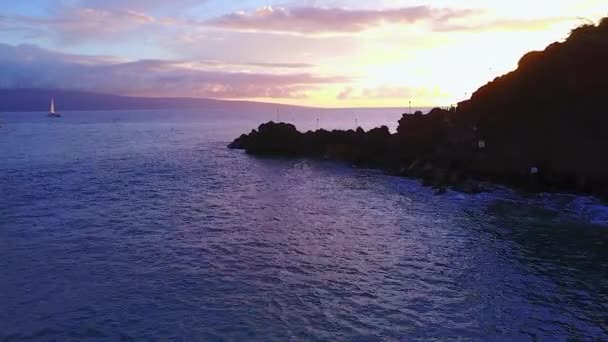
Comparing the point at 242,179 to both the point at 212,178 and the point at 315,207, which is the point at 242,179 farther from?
the point at 315,207

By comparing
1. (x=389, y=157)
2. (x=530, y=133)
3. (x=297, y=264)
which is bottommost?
(x=297, y=264)

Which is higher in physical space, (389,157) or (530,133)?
(530,133)

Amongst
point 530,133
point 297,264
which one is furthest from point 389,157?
point 297,264

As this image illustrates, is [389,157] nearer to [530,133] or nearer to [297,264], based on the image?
[530,133]

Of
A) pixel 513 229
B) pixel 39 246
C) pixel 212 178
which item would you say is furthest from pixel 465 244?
pixel 212 178

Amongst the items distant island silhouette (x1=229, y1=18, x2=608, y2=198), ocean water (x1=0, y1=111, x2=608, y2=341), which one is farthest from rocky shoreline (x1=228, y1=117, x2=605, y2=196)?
ocean water (x1=0, y1=111, x2=608, y2=341)

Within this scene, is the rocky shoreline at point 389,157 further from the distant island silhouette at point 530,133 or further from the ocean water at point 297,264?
the ocean water at point 297,264


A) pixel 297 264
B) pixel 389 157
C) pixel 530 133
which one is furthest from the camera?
pixel 389 157

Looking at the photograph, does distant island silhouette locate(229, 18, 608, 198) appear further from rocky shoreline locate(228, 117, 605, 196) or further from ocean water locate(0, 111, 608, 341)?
ocean water locate(0, 111, 608, 341)
